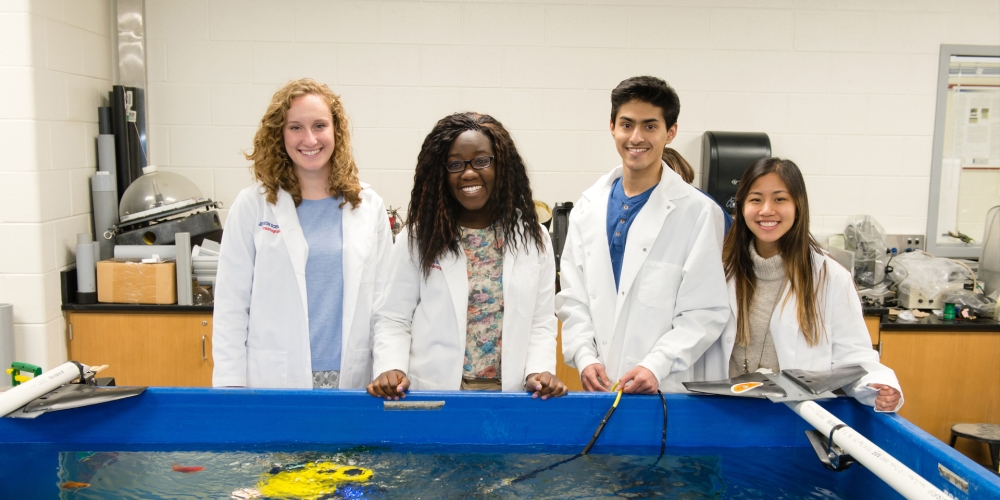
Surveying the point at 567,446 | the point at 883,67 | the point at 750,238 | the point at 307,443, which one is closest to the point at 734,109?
the point at 883,67

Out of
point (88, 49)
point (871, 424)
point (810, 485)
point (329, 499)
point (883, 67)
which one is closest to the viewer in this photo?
point (329, 499)

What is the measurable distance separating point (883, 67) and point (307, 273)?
312cm

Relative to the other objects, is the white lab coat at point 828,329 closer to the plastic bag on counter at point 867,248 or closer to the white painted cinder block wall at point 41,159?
the plastic bag on counter at point 867,248

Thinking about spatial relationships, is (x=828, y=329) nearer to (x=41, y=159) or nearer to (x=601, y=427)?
(x=601, y=427)

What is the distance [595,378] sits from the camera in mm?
1993

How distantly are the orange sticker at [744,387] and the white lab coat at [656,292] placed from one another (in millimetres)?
223

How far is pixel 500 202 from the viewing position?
1919 mm

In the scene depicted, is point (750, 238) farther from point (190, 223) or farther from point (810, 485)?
point (190, 223)

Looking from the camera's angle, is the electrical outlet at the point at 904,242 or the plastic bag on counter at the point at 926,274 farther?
the electrical outlet at the point at 904,242

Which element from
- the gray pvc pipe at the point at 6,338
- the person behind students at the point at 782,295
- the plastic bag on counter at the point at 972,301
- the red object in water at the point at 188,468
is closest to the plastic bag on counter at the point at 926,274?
the plastic bag on counter at the point at 972,301

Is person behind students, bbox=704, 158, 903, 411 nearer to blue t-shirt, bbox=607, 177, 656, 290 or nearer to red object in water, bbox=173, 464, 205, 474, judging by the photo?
blue t-shirt, bbox=607, 177, 656, 290

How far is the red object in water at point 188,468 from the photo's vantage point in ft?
5.37

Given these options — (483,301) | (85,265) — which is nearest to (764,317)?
(483,301)

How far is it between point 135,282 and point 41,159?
598 millimetres
